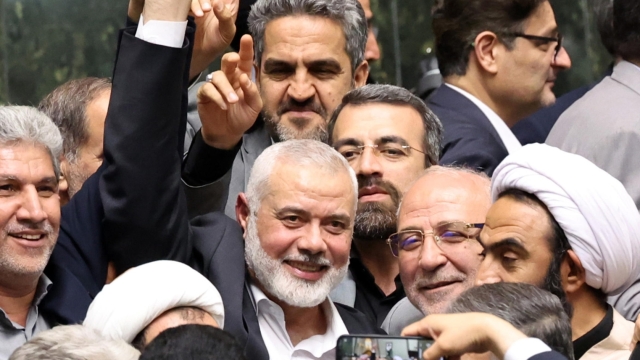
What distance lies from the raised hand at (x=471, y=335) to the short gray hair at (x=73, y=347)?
708mm

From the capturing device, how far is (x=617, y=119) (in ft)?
15.8

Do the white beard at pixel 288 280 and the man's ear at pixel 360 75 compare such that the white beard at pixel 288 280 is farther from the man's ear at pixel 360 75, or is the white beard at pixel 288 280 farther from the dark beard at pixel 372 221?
the man's ear at pixel 360 75

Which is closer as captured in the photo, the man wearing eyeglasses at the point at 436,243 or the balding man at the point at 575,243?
the balding man at the point at 575,243

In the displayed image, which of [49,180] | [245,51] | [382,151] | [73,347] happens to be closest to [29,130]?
[49,180]

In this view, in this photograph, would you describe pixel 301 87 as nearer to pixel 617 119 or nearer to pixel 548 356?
pixel 617 119

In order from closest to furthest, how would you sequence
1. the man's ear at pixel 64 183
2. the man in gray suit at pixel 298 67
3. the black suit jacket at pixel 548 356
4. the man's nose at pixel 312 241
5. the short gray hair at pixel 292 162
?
the black suit jacket at pixel 548 356
the man's nose at pixel 312 241
the short gray hair at pixel 292 162
the man's ear at pixel 64 183
the man in gray suit at pixel 298 67

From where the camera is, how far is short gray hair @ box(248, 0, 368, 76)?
528 centimetres

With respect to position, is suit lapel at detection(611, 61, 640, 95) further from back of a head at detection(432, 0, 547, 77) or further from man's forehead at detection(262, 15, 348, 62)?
man's forehead at detection(262, 15, 348, 62)

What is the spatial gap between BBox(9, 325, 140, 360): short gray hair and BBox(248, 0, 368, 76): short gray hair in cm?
215

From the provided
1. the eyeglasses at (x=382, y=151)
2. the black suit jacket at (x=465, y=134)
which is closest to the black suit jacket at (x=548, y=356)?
the eyeglasses at (x=382, y=151)

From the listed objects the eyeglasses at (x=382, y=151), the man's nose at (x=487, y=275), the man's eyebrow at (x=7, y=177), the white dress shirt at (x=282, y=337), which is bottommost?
the white dress shirt at (x=282, y=337)

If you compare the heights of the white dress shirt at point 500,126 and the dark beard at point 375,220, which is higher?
the white dress shirt at point 500,126

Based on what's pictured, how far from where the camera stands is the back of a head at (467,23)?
564 cm

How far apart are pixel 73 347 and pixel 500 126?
2691 millimetres
